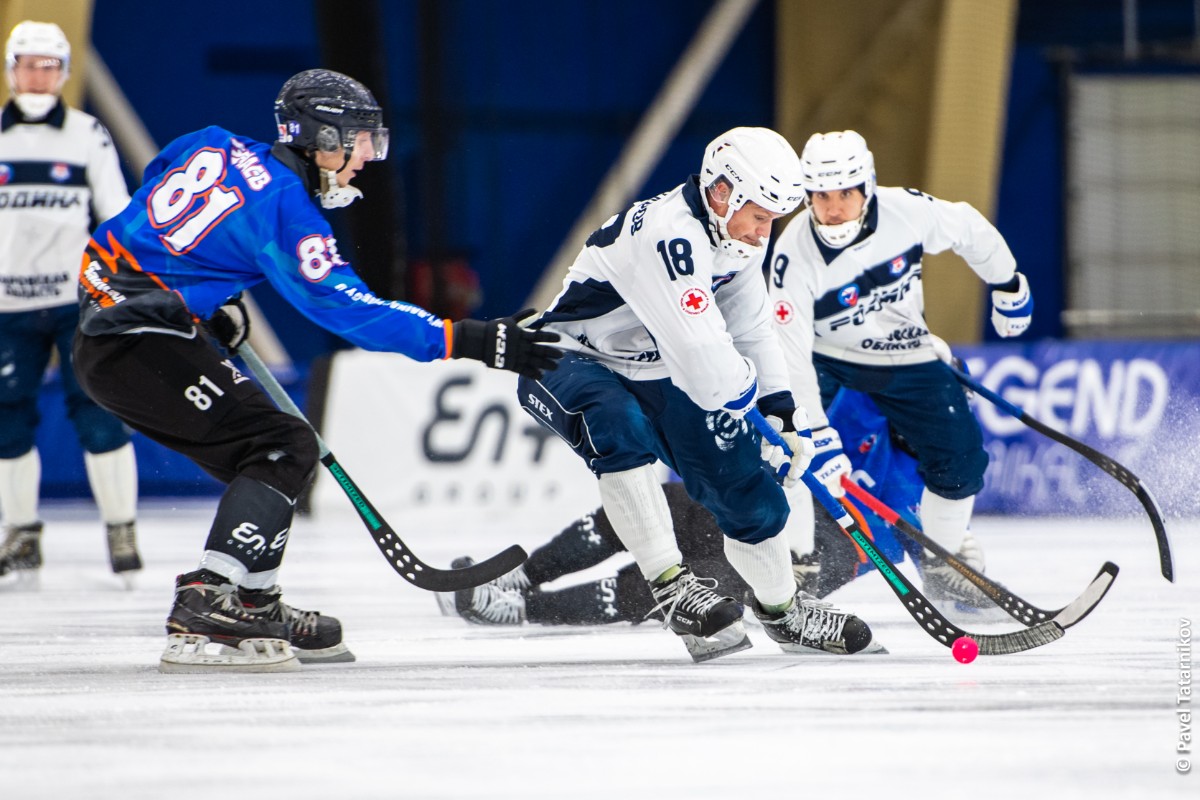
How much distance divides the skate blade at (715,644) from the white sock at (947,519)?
1.39m

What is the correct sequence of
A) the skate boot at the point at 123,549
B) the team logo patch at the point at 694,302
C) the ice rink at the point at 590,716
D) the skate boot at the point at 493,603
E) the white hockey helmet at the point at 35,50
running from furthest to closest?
1. the white hockey helmet at the point at 35,50
2. the skate boot at the point at 123,549
3. the skate boot at the point at 493,603
4. the team logo patch at the point at 694,302
5. the ice rink at the point at 590,716

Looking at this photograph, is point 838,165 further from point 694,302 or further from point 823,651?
point 823,651

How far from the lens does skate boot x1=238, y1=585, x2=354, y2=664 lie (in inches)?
149

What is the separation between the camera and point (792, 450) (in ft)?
12.6

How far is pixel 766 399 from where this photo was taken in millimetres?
3895

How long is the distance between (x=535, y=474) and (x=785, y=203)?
497 centimetres

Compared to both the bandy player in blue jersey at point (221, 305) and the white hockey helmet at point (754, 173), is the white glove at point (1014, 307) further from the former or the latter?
the bandy player in blue jersey at point (221, 305)

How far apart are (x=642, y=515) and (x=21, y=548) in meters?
2.96

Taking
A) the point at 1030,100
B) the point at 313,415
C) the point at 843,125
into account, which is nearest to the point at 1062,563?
the point at 313,415

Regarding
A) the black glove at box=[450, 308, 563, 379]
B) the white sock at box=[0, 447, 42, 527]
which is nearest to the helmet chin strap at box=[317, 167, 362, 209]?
the black glove at box=[450, 308, 563, 379]

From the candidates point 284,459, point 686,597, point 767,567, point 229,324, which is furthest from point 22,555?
point 767,567

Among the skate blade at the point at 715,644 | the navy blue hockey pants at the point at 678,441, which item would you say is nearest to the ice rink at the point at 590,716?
the skate blade at the point at 715,644

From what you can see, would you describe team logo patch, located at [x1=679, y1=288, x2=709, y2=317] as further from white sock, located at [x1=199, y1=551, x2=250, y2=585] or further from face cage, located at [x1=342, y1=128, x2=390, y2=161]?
white sock, located at [x1=199, y1=551, x2=250, y2=585]

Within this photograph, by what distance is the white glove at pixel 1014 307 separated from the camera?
16.3 ft
